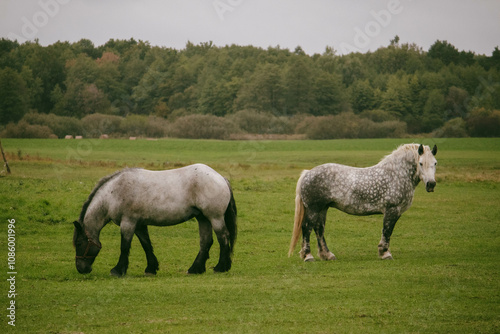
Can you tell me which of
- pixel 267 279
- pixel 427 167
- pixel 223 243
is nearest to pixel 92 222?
pixel 223 243

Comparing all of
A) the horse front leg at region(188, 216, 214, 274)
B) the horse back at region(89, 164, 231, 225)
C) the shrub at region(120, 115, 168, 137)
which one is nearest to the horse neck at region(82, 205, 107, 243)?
the horse back at region(89, 164, 231, 225)

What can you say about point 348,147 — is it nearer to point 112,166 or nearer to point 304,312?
point 112,166

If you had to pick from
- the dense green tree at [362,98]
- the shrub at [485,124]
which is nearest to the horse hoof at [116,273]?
the shrub at [485,124]

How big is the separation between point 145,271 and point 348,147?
5426cm

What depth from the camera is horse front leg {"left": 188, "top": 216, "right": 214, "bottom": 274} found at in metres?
10.5

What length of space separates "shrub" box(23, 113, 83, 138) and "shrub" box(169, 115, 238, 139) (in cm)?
1247

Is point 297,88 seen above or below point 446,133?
above

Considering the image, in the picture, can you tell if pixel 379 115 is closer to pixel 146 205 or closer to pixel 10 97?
pixel 10 97

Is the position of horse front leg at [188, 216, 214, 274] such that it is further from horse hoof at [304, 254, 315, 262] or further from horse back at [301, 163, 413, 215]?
horse back at [301, 163, 413, 215]

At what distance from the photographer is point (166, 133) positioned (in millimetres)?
76188

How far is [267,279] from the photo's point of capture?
9.83 meters

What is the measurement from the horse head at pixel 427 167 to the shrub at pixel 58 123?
211 ft

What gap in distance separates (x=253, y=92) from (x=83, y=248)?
9074cm

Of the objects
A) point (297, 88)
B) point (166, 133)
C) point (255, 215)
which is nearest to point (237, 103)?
point (297, 88)
